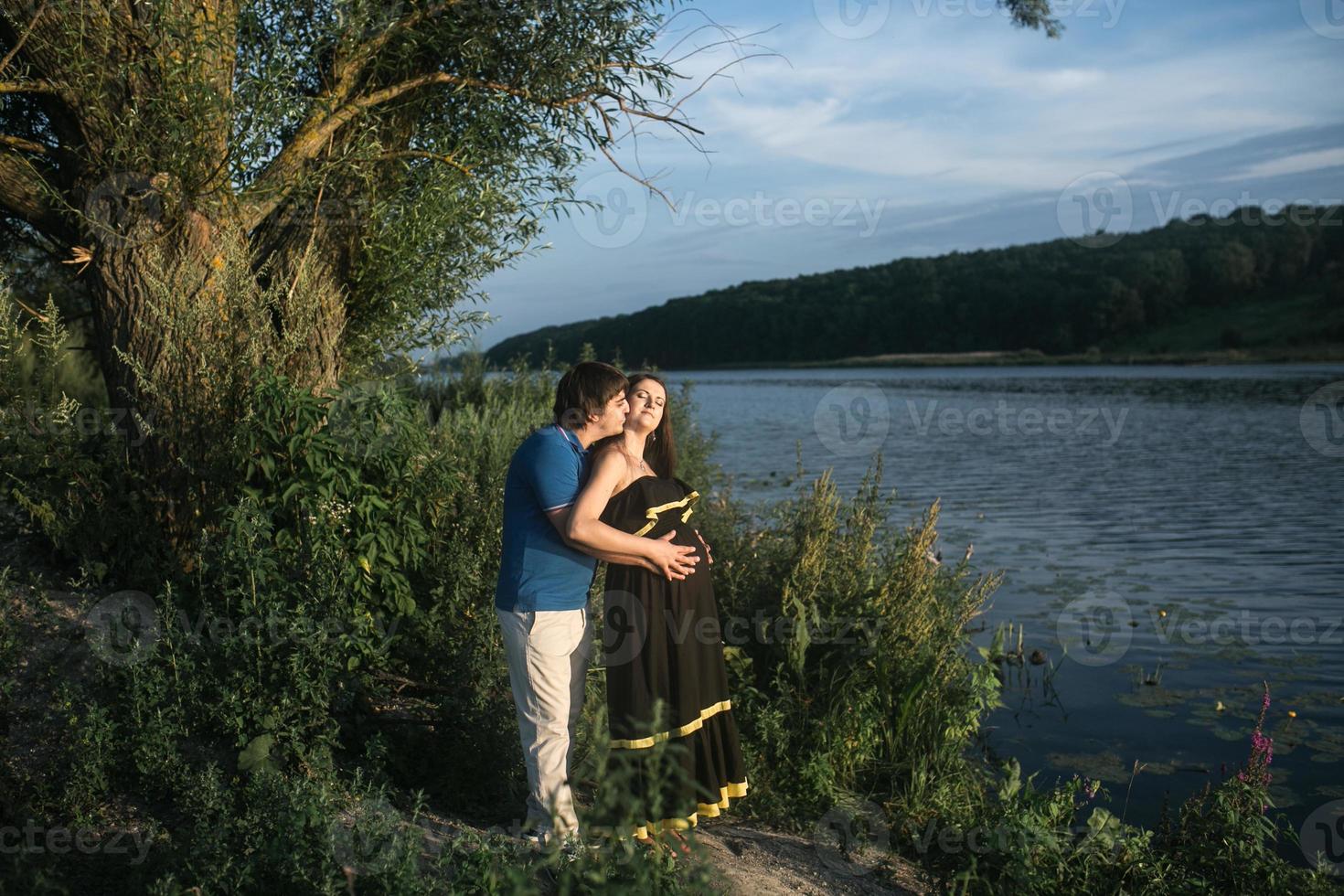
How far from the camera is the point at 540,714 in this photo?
434 centimetres

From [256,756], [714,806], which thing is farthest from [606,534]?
[256,756]

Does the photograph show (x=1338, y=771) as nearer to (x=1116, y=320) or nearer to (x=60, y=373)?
(x=60, y=373)

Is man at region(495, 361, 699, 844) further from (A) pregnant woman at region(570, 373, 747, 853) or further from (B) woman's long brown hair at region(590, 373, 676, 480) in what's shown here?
(B) woman's long brown hair at region(590, 373, 676, 480)

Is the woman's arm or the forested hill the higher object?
the forested hill

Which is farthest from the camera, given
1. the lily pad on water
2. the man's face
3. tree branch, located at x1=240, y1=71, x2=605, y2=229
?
the lily pad on water

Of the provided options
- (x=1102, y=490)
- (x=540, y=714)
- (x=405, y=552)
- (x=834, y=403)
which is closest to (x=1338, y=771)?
(x=540, y=714)

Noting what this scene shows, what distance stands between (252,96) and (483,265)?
2268 mm

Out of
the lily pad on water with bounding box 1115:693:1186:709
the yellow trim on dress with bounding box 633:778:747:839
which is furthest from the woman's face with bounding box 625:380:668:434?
the lily pad on water with bounding box 1115:693:1186:709

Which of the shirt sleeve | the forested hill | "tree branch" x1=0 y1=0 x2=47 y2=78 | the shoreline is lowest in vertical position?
the shirt sleeve

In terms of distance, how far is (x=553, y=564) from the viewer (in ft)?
14.0

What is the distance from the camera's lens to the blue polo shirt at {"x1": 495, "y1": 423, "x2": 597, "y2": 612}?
14.0 ft

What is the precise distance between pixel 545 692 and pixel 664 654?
1.81ft

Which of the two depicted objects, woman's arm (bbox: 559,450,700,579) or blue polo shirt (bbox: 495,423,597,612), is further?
blue polo shirt (bbox: 495,423,597,612)

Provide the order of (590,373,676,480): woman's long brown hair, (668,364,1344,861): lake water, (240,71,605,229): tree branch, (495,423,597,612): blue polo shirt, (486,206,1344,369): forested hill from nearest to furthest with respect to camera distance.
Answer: (495,423,597,612): blue polo shirt
(590,373,676,480): woman's long brown hair
(240,71,605,229): tree branch
(668,364,1344,861): lake water
(486,206,1344,369): forested hill
